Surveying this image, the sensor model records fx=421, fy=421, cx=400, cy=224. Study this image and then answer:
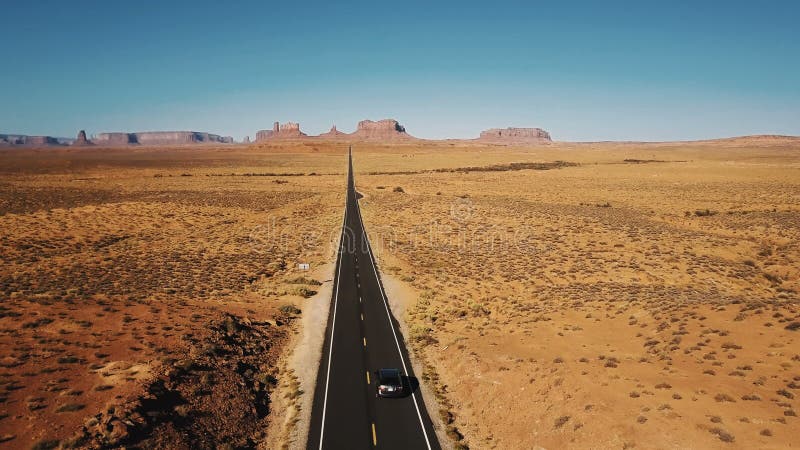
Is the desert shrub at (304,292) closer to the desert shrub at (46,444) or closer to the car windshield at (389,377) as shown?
the car windshield at (389,377)

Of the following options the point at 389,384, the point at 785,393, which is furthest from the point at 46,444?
the point at 785,393

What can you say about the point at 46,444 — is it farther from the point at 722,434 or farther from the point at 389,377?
the point at 722,434

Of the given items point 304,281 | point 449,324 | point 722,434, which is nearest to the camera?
point 722,434

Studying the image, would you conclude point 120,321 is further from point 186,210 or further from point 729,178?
point 729,178

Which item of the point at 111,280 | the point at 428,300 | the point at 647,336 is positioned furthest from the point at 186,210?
the point at 647,336

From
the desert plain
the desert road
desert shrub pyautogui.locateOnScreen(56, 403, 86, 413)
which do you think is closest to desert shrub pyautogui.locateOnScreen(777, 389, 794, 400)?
the desert plain

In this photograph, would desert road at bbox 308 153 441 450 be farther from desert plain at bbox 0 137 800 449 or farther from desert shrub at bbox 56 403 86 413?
desert shrub at bbox 56 403 86 413
